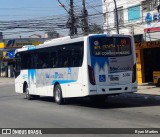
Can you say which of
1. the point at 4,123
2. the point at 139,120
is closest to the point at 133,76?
the point at 139,120

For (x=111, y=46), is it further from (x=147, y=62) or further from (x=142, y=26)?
(x=142, y=26)

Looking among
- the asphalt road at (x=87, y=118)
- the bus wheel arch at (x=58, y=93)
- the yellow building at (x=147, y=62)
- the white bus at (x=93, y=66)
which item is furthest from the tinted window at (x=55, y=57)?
the yellow building at (x=147, y=62)

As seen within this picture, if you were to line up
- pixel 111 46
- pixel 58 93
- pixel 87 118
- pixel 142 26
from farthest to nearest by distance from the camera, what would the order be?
pixel 142 26
pixel 58 93
pixel 111 46
pixel 87 118

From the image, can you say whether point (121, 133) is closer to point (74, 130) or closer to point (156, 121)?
point (74, 130)

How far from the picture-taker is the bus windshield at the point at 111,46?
17.2 m

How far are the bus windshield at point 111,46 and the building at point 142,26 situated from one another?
1040 centimetres

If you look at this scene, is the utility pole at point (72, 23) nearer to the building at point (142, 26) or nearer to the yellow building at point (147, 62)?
the building at point (142, 26)

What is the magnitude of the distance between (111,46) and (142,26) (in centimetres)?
1568

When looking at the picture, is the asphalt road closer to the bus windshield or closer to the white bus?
the white bus

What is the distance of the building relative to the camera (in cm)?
2955

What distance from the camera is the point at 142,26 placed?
3256 cm

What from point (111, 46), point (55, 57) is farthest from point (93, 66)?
point (55, 57)

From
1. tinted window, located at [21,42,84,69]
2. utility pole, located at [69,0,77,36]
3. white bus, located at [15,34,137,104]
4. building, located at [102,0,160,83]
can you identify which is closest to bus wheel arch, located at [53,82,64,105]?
white bus, located at [15,34,137,104]

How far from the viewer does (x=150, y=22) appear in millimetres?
31359
